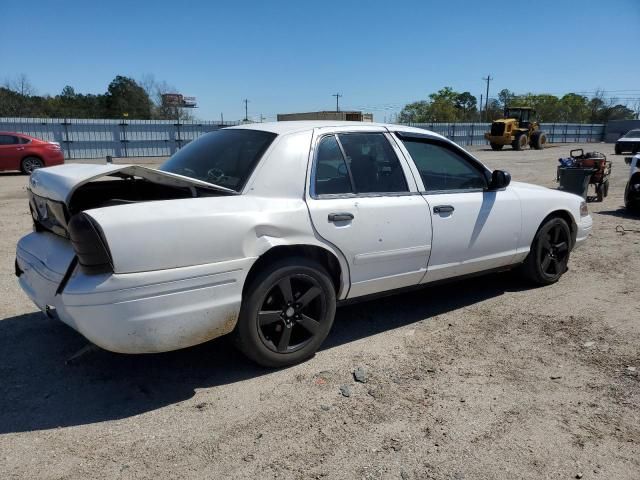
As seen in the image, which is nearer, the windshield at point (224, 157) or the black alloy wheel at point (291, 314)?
the black alloy wheel at point (291, 314)

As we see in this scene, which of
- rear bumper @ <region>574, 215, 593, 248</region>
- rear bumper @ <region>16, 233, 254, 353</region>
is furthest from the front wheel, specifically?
rear bumper @ <region>16, 233, 254, 353</region>

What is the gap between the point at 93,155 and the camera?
84.6ft

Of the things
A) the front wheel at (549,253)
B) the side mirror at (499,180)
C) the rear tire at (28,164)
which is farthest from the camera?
the rear tire at (28,164)

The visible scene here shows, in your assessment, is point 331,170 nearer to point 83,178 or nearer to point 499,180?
point 83,178

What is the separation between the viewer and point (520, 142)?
31359 mm

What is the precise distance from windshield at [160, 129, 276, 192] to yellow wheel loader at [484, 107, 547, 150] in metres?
30.1

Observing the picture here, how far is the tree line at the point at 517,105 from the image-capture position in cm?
6050

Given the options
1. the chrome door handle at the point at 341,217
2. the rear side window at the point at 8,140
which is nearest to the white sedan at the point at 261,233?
the chrome door handle at the point at 341,217

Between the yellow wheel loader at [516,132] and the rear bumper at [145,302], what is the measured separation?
102ft

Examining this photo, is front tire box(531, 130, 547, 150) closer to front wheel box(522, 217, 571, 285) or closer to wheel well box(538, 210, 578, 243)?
wheel well box(538, 210, 578, 243)

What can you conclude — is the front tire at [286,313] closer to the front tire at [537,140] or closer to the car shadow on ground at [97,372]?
the car shadow on ground at [97,372]

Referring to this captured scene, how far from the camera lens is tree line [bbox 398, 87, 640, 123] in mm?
60500

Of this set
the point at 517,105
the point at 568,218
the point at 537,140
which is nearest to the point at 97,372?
the point at 568,218

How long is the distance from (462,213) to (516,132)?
29992 millimetres
